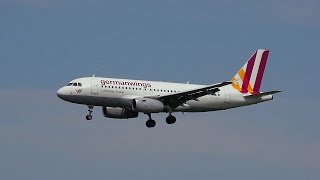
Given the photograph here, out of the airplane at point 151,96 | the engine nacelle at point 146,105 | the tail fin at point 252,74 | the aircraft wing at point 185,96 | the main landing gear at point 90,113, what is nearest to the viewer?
the main landing gear at point 90,113

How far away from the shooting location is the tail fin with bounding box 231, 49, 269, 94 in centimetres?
12006

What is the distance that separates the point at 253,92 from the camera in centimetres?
12056

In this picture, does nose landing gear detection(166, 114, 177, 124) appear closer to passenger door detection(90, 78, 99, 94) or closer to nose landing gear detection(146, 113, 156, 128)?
nose landing gear detection(146, 113, 156, 128)

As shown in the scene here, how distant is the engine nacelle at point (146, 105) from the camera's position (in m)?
109

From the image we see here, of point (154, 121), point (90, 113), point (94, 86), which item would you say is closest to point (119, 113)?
point (154, 121)

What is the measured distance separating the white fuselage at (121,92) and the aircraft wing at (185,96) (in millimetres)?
1026

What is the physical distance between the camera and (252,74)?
122062 millimetres

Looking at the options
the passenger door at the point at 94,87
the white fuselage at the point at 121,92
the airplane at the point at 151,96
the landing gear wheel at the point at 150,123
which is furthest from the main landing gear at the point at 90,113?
the landing gear wheel at the point at 150,123

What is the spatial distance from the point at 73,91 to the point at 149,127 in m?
10.4

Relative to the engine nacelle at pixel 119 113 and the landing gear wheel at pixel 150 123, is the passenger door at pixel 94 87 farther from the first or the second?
the landing gear wheel at pixel 150 123

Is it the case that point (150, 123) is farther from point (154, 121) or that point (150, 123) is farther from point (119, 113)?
point (119, 113)

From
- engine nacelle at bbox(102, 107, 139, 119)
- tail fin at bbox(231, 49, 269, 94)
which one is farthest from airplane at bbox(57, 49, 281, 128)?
tail fin at bbox(231, 49, 269, 94)

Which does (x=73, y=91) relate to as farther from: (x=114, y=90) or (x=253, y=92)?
(x=253, y=92)

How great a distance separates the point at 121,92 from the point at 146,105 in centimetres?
281
